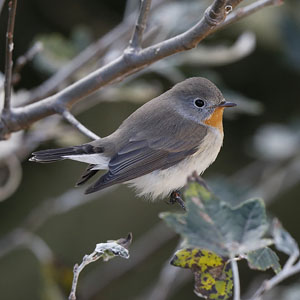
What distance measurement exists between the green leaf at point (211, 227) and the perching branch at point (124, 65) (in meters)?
0.85

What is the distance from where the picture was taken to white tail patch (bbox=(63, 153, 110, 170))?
109 inches

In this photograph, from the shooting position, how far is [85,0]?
476 cm

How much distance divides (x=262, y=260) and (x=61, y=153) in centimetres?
162

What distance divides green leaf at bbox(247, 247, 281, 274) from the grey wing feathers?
1.50m

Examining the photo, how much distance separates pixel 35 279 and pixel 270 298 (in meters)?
2.17

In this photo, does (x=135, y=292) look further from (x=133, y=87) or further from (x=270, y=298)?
(x=133, y=87)

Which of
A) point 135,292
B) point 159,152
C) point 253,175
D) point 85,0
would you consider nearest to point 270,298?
point 159,152

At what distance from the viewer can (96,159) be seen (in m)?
2.86

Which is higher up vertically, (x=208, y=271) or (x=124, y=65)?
(x=124, y=65)

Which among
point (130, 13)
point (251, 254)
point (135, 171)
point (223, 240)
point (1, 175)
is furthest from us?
point (1, 175)

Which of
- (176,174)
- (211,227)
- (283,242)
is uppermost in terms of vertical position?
(211,227)

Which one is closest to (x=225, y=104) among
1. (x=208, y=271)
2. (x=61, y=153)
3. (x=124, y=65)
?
(x=61, y=153)

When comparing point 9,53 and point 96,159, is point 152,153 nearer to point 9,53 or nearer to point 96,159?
point 96,159

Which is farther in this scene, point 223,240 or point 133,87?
point 133,87
